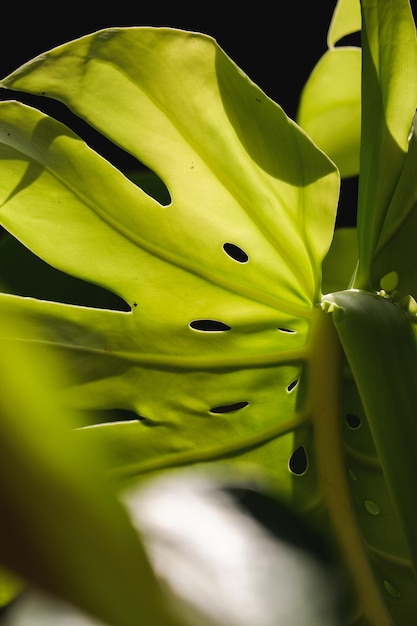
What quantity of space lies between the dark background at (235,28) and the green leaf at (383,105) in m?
1.15

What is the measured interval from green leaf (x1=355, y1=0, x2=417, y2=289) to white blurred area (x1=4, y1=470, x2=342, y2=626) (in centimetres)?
43

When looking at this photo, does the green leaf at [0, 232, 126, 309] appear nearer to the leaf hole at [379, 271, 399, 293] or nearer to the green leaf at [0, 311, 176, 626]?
the leaf hole at [379, 271, 399, 293]

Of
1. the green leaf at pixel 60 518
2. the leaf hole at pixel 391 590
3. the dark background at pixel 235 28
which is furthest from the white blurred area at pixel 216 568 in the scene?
the dark background at pixel 235 28

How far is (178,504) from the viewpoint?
19 cm

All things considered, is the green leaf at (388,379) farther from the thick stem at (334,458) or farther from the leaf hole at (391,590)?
the leaf hole at (391,590)

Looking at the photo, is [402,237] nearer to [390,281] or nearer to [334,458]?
[390,281]

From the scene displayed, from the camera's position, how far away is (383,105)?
22.5 inches

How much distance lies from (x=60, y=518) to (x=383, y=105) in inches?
21.0

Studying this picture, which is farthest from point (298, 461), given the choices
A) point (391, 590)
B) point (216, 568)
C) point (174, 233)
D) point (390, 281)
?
point (216, 568)

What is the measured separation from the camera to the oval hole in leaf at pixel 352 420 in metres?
0.71

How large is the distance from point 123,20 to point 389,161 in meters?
1.34

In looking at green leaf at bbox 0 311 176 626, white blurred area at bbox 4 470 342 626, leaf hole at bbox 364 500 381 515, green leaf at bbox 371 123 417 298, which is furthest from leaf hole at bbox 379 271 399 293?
green leaf at bbox 0 311 176 626

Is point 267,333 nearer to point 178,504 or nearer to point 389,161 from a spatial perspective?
point 389,161

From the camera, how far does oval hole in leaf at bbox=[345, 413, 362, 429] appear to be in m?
0.71
